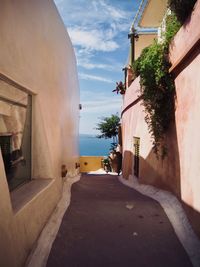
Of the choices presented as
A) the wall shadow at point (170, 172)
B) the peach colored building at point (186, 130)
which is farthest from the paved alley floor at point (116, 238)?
the peach colored building at point (186, 130)

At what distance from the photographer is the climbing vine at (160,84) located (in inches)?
257

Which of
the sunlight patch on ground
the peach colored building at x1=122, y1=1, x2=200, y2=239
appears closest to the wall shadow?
the peach colored building at x1=122, y1=1, x2=200, y2=239

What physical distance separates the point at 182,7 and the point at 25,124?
13.8ft

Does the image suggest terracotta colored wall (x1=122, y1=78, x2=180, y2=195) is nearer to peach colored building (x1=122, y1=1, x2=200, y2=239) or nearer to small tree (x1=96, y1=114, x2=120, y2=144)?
peach colored building (x1=122, y1=1, x2=200, y2=239)

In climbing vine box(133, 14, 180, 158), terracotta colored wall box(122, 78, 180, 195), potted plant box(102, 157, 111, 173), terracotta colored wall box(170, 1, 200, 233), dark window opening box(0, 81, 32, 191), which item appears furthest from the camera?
potted plant box(102, 157, 111, 173)

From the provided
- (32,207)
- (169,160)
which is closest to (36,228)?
(32,207)

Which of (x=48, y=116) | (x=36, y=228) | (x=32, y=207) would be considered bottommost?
(x=36, y=228)

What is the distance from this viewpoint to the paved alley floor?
3800 mm

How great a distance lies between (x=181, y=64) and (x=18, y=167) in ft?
14.0

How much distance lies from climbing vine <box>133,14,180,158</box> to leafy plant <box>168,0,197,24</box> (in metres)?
0.74

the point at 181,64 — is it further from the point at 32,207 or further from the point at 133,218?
the point at 32,207

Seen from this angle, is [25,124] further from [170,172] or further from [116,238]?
[170,172]

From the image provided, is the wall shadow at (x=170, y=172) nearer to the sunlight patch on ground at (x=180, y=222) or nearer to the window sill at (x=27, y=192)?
the sunlight patch on ground at (x=180, y=222)

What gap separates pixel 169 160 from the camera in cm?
643
